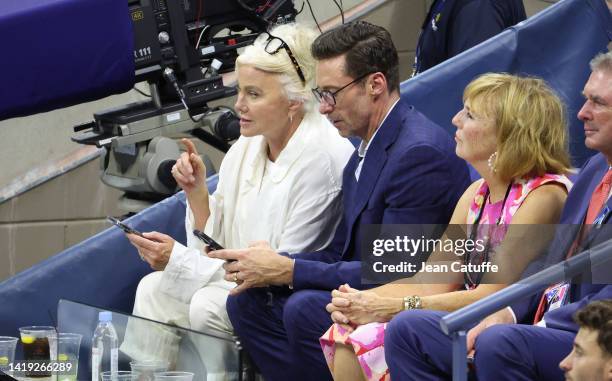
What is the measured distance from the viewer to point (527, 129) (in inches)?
112

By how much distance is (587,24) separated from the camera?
3883mm

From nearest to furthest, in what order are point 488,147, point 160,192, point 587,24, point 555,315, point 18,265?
1. point 555,315
2. point 488,147
3. point 587,24
4. point 160,192
5. point 18,265

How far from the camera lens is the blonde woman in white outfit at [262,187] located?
340cm

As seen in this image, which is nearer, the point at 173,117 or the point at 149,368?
the point at 149,368

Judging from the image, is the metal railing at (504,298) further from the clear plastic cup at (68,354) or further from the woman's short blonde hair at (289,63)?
the clear plastic cup at (68,354)

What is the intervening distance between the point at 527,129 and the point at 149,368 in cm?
119

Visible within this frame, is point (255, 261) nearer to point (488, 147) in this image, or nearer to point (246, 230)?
point (246, 230)

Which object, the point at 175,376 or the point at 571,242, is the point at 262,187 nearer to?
the point at 175,376

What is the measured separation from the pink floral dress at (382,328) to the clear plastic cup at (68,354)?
881 mm

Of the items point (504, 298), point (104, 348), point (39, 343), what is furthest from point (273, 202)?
point (504, 298)

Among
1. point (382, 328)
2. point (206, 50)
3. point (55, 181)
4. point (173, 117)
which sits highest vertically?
point (206, 50)

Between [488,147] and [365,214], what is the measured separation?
15.0 inches

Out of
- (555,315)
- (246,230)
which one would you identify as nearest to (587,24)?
(246,230)

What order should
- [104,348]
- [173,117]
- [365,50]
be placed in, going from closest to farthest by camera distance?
[365,50], [104,348], [173,117]
